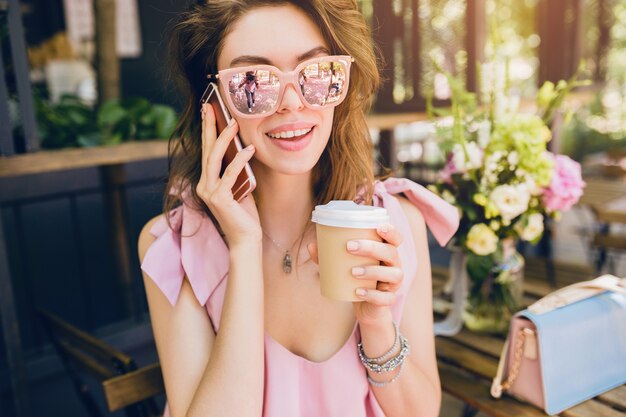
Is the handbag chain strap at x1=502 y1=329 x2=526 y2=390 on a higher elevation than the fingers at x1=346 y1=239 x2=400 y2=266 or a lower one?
lower

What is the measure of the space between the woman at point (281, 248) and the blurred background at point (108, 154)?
0.44m

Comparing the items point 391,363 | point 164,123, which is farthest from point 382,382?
point 164,123

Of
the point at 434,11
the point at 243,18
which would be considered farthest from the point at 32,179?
the point at 434,11

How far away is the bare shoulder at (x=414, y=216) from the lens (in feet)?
5.34

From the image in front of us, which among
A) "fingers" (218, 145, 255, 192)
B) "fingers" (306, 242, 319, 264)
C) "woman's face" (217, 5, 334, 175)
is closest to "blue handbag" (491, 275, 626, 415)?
"fingers" (306, 242, 319, 264)

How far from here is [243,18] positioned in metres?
1.34

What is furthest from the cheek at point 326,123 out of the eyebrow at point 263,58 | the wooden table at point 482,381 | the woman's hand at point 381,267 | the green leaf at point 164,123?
the green leaf at point 164,123

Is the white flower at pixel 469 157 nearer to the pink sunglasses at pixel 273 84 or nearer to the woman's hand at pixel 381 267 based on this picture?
the pink sunglasses at pixel 273 84

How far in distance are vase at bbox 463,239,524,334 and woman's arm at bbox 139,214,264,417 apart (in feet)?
3.08

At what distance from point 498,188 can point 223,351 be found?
1.07 metres

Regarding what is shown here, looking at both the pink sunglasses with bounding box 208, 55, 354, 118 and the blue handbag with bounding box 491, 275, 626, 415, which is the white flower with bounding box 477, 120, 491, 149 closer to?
the blue handbag with bounding box 491, 275, 626, 415

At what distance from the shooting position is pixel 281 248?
162 centimetres

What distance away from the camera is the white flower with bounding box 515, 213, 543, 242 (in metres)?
1.88

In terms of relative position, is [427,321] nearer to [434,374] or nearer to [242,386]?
[434,374]
